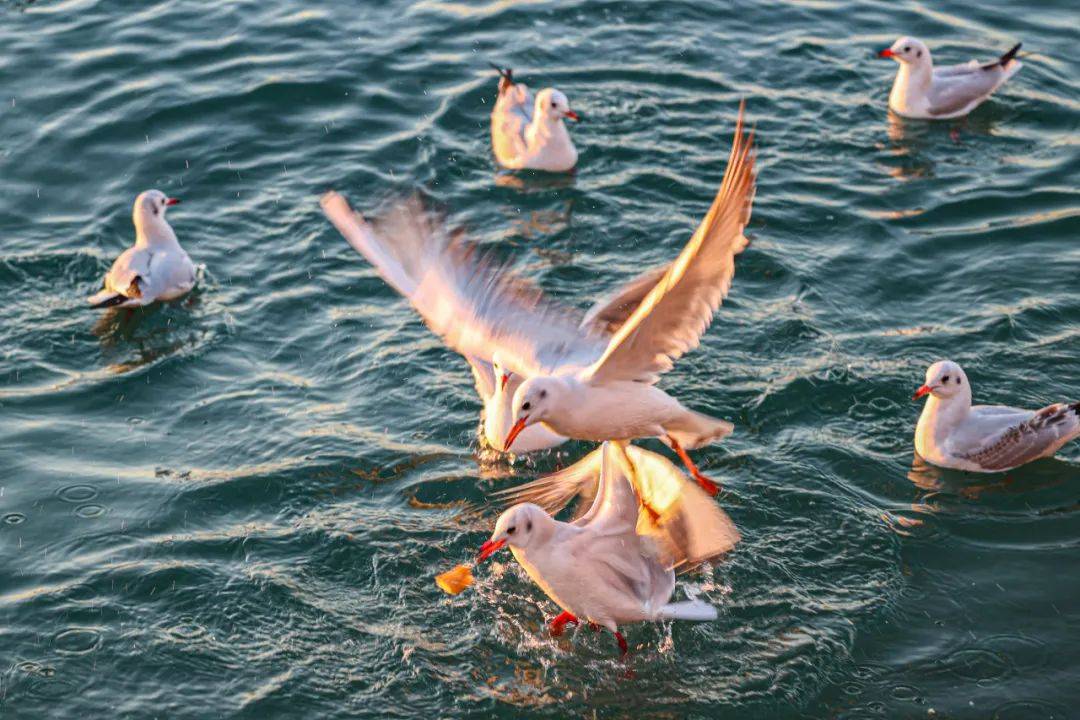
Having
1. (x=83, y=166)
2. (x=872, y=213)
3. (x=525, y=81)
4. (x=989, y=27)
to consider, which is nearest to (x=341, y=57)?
(x=525, y=81)

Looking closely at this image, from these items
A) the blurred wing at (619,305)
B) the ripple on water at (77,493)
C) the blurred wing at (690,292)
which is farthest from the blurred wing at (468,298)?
the ripple on water at (77,493)

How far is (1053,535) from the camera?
8.98 metres

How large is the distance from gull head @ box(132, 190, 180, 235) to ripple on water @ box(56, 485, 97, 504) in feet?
9.51

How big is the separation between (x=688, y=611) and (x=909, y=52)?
7865mm

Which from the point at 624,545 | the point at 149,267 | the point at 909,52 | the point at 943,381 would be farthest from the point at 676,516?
the point at 909,52

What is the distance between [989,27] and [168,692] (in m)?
12.3

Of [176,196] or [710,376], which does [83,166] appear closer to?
[176,196]

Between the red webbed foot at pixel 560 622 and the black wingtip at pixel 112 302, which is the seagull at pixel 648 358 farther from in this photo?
the black wingtip at pixel 112 302

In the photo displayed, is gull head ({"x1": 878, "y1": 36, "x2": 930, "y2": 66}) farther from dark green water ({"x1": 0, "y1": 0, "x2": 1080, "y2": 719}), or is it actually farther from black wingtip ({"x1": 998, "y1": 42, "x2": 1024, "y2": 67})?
black wingtip ({"x1": 998, "y1": 42, "x2": 1024, "y2": 67})

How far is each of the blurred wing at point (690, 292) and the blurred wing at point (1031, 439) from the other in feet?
8.91

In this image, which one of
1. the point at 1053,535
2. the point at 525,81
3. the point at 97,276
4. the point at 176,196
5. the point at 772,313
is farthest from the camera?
the point at 525,81

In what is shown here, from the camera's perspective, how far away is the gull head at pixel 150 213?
11773mm

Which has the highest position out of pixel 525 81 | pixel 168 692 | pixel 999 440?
pixel 525 81

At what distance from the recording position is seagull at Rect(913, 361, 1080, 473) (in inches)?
370
